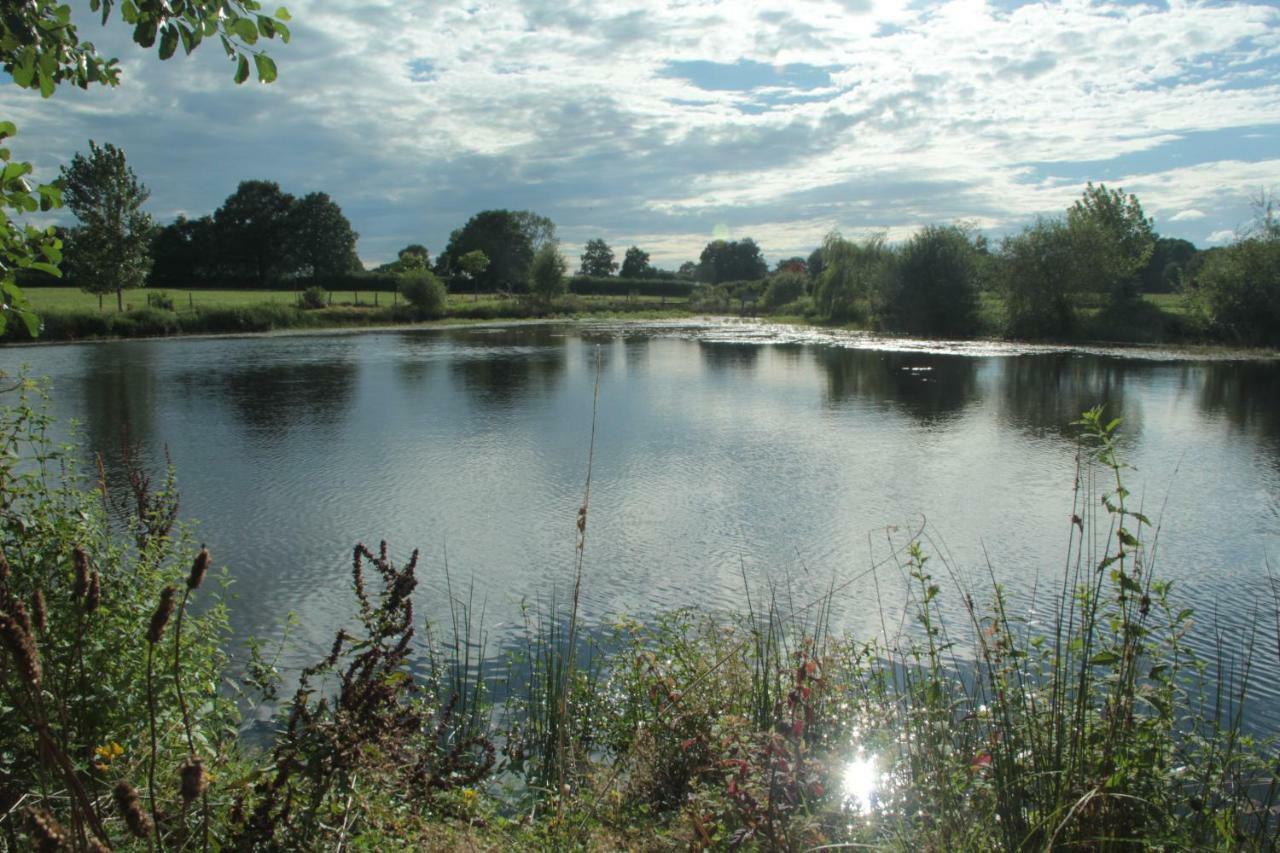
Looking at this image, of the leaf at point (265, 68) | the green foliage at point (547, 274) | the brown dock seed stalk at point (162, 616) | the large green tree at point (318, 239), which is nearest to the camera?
the brown dock seed stalk at point (162, 616)

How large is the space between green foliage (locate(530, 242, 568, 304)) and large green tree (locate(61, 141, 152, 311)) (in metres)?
30.4

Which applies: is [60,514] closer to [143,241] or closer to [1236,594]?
[1236,594]

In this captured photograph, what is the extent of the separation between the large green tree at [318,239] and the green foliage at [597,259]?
4512 cm

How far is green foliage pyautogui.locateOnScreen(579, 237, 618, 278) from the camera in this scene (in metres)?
124

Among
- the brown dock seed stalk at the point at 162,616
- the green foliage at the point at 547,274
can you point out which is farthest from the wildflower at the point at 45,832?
the green foliage at the point at 547,274

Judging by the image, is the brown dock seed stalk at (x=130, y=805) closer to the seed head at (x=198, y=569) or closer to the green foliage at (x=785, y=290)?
the seed head at (x=198, y=569)

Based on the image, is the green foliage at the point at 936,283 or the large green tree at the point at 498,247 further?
the large green tree at the point at 498,247

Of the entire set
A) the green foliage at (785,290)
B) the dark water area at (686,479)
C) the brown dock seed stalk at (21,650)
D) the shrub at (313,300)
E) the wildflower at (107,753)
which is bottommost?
the dark water area at (686,479)

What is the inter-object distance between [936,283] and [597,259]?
79815 mm

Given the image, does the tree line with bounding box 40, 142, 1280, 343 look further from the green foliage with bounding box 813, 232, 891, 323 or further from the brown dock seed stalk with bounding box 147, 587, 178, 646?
the brown dock seed stalk with bounding box 147, 587, 178, 646

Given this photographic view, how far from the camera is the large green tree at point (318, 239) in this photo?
7950 cm

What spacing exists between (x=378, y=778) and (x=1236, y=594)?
26.1 feet

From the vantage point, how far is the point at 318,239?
3167 inches

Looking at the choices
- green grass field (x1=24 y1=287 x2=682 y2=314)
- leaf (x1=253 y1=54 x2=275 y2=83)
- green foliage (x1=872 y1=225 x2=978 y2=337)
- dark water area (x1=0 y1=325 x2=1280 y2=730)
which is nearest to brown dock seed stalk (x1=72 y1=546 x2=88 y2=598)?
leaf (x1=253 y1=54 x2=275 y2=83)
